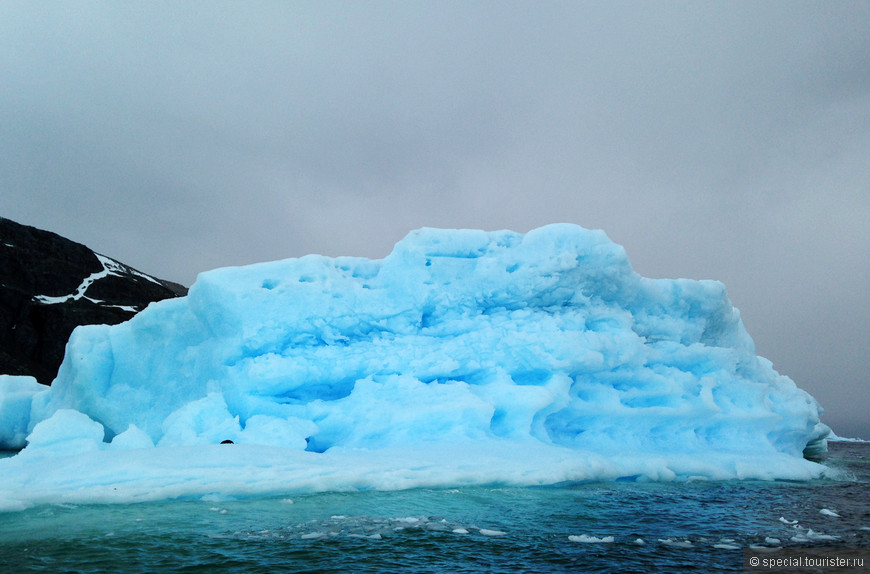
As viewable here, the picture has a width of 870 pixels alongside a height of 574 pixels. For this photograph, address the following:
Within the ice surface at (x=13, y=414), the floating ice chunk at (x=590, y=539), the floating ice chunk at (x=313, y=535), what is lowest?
the floating ice chunk at (x=590, y=539)

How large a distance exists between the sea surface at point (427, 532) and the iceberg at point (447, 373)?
1.46m

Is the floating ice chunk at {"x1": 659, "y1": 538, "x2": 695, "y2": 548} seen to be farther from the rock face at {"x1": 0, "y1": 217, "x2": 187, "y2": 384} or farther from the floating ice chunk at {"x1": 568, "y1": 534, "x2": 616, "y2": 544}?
the rock face at {"x1": 0, "y1": 217, "x2": 187, "y2": 384}

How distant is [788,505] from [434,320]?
9.39 metres

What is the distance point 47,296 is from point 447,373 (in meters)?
47.4

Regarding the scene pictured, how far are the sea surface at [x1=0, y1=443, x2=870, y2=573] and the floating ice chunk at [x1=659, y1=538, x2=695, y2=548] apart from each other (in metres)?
0.02

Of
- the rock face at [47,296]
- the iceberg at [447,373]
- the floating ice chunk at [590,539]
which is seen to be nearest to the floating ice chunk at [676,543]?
the floating ice chunk at [590,539]

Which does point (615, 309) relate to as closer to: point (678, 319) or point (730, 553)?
point (678, 319)

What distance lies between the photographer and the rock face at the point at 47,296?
4456 cm

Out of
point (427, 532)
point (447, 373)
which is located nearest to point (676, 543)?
point (427, 532)

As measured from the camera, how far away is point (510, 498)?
10609 millimetres

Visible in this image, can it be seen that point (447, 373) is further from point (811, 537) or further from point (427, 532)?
point (811, 537)

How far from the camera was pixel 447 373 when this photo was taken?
48.9 ft

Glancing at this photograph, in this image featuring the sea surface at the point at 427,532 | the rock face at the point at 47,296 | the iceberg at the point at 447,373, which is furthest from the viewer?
the rock face at the point at 47,296

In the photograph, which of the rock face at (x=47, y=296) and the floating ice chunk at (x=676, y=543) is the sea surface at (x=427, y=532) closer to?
the floating ice chunk at (x=676, y=543)
